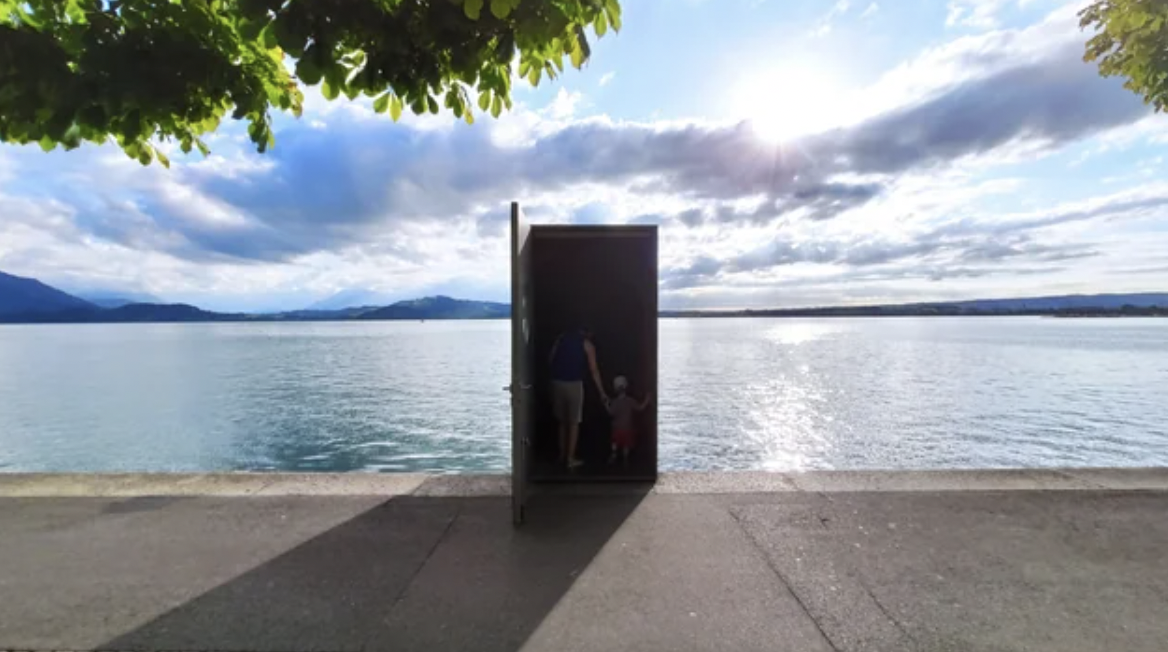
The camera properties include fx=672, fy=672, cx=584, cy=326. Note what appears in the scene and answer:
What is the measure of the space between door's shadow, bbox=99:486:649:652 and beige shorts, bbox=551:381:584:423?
149 centimetres

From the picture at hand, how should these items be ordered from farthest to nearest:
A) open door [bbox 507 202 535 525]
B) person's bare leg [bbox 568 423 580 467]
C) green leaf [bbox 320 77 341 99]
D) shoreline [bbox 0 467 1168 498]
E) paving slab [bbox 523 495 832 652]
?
person's bare leg [bbox 568 423 580 467] → shoreline [bbox 0 467 1168 498] → open door [bbox 507 202 535 525] → paving slab [bbox 523 495 832 652] → green leaf [bbox 320 77 341 99]

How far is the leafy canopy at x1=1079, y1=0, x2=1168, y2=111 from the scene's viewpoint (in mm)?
3959

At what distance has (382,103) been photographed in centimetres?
352

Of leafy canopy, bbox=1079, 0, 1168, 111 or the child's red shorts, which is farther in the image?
the child's red shorts

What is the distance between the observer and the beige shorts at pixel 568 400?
761 cm

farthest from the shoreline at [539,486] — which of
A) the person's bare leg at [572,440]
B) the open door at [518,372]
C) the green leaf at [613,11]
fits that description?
the green leaf at [613,11]

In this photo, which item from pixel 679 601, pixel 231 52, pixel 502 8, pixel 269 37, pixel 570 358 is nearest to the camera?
pixel 502 8

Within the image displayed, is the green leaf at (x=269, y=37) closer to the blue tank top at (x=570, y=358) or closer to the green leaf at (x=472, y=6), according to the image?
the green leaf at (x=472, y=6)

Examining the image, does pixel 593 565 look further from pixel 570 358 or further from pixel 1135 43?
pixel 1135 43

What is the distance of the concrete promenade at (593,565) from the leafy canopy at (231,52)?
299cm

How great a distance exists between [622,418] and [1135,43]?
558 centimetres

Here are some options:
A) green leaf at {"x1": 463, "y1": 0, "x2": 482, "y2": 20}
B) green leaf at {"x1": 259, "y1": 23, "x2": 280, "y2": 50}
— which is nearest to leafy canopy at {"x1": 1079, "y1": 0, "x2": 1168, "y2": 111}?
green leaf at {"x1": 463, "y1": 0, "x2": 482, "y2": 20}

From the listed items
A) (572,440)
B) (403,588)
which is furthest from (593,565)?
(572,440)

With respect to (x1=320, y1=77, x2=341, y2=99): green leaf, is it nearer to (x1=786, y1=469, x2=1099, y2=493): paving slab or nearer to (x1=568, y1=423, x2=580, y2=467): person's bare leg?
(x1=568, y1=423, x2=580, y2=467): person's bare leg
